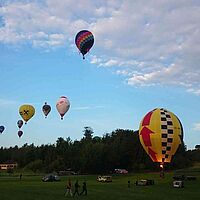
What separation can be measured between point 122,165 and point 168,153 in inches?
2211

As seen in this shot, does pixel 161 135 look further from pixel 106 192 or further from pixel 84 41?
pixel 84 41

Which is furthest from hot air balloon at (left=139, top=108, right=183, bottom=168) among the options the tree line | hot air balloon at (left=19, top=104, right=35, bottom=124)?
the tree line

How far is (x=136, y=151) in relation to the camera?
4134 inches

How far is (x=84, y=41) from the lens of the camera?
1972 inches

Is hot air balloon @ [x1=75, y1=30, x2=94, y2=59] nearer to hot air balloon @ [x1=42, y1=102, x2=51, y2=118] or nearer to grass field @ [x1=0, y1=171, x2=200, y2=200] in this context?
grass field @ [x1=0, y1=171, x2=200, y2=200]

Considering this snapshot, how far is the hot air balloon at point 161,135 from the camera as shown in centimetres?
5081

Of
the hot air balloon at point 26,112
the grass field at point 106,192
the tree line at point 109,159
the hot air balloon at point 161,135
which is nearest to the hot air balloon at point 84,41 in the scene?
the hot air balloon at point 161,135

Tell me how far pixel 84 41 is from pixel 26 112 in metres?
30.7

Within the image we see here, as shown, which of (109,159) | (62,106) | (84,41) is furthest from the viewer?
(109,159)

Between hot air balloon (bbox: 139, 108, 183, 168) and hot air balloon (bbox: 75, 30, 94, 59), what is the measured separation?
12.2m

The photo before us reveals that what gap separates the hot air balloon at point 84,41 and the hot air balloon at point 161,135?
12.2m

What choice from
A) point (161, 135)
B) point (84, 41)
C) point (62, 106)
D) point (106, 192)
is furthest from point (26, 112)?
point (106, 192)

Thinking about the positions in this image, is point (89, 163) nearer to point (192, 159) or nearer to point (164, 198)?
point (192, 159)

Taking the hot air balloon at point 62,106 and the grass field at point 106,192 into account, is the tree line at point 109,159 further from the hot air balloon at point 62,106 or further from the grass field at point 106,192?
the grass field at point 106,192
